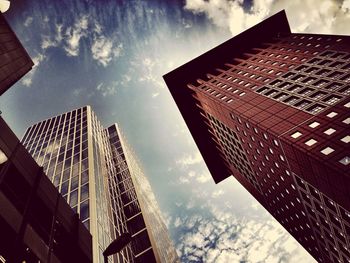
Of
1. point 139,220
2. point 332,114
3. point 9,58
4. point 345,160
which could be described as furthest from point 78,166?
point 345,160

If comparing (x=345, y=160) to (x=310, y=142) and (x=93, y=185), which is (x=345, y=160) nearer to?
(x=310, y=142)

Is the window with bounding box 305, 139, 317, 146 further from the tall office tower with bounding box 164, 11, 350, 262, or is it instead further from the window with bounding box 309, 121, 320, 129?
the window with bounding box 309, 121, 320, 129

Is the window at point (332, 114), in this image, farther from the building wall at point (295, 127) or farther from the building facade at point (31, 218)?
the building facade at point (31, 218)

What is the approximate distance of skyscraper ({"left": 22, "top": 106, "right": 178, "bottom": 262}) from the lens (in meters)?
34.4

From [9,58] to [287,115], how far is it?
93.9 feet

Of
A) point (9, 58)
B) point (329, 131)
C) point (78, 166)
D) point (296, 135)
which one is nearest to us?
point (9, 58)

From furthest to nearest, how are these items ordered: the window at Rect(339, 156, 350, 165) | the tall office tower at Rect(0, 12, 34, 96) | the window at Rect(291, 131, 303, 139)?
the window at Rect(291, 131, 303, 139) < the window at Rect(339, 156, 350, 165) < the tall office tower at Rect(0, 12, 34, 96)

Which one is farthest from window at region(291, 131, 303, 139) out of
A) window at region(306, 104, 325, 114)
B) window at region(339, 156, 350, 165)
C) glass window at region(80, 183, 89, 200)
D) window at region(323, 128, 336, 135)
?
glass window at region(80, 183, 89, 200)

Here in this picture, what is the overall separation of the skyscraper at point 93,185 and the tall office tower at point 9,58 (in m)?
15.1

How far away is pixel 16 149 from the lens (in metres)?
12.3

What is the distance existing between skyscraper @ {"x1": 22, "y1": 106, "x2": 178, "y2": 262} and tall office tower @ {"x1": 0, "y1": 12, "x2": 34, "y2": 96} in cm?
1512

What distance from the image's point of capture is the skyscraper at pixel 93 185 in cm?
3441

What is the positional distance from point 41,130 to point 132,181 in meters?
34.3

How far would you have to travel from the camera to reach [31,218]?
12.0m
